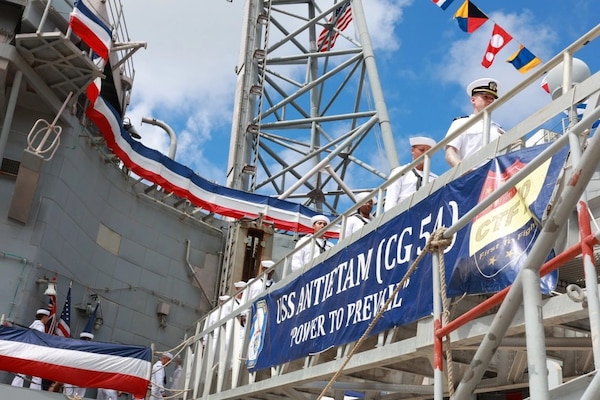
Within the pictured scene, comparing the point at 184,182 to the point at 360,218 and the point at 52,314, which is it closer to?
the point at 52,314

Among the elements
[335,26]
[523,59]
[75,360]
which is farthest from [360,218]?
[335,26]

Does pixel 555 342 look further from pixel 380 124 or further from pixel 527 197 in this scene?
pixel 380 124

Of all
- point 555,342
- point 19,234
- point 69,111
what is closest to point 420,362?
point 555,342

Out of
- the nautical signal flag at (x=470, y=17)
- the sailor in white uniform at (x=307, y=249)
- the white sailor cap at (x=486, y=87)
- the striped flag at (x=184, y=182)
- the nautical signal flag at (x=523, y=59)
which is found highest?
the nautical signal flag at (x=470, y=17)

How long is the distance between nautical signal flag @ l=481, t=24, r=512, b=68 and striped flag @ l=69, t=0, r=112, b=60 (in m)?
8.62

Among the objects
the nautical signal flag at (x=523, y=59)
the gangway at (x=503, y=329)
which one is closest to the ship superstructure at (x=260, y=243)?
the gangway at (x=503, y=329)

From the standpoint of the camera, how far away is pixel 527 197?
5.00 metres

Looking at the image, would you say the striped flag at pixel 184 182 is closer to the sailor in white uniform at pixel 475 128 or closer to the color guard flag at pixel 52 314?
the color guard flag at pixel 52 314

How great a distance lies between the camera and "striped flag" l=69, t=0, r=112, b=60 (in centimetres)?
1444

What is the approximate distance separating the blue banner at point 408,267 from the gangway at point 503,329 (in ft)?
0.52

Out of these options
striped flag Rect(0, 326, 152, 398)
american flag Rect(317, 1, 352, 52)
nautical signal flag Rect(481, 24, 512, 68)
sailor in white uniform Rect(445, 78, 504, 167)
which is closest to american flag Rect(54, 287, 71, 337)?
striped flag Rect(0, 326, 152, 398)

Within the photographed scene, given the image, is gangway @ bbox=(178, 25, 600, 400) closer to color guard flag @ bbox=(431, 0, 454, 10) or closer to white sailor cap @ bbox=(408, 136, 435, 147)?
white sailor cap @ bbox=(408, 136, 435, 147)

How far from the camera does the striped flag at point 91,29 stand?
14.4 m

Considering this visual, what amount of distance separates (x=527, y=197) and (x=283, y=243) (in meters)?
16.2
